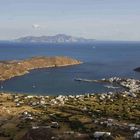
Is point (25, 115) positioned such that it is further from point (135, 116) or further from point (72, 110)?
point (135, 116)

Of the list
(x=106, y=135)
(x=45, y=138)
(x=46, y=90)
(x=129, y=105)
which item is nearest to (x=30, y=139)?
(x=45, y=138)

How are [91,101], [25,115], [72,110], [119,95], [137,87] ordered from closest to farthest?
[25,115], [72,110], [91,101], [119,95], [137,87]

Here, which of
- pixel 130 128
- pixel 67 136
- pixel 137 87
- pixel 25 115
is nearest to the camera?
pixel 67 136

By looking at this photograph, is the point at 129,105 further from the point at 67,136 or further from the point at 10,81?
the point at 10,81

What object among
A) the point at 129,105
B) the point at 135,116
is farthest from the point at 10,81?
the point at 135,116

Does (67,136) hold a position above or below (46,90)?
above

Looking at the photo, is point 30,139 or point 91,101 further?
point 91,101
